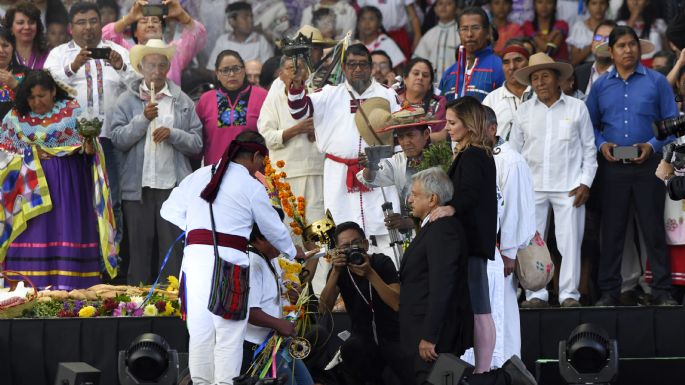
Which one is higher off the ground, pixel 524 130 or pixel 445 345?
pixel 524 130

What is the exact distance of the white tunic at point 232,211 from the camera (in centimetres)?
823

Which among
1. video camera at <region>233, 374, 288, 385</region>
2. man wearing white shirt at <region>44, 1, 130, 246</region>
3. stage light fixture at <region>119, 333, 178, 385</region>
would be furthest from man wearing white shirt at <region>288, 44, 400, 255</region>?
stage light fixture at <region>119, 333, 178, 385</region>

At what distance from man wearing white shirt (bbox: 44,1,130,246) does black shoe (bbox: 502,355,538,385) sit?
4.69 meters

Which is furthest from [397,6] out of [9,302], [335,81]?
[9,302]

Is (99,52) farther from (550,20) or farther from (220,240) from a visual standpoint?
(550,20)

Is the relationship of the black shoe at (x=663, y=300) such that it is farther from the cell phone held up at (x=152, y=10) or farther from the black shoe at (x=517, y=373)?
the cell phone held up at (x=152, y=10)

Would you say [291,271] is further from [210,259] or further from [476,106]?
[476,106]

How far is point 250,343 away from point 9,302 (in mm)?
2560

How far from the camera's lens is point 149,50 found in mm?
12070

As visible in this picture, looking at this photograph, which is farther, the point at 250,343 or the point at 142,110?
the point at 142,110

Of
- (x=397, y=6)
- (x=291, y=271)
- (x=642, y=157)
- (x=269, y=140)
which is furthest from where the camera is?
(x=397, y=6)

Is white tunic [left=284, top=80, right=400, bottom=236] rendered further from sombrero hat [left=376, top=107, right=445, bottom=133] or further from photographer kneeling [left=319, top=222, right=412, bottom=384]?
photographer kneeling [left=319, top=222, right=412, bottom=384]

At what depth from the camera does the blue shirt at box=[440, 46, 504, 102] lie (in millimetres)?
11906

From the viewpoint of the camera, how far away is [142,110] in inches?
473
